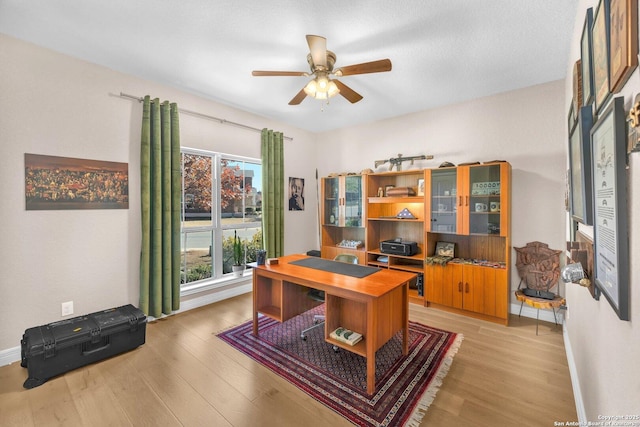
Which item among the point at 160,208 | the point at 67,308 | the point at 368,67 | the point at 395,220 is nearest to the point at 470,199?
the point at 395,220

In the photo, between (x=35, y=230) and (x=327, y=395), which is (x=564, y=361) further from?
(x=35, y=230)

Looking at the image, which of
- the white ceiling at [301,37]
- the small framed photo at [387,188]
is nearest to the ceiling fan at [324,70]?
the white ceiling at [301,37]

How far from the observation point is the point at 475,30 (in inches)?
86.9

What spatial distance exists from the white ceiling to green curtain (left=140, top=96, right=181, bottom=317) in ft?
1.79

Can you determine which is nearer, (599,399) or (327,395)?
(599,399)

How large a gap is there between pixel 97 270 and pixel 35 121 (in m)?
1.52

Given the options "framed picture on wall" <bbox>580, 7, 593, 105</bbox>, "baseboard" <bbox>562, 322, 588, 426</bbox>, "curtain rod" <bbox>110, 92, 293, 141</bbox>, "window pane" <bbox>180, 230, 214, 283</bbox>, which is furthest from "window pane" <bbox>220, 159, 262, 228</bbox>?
"baseboard" <bbox>562, 322, 588, 426</bbox>

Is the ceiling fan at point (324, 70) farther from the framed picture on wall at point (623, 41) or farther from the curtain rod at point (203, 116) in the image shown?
the curtain rod at point (203, 116)

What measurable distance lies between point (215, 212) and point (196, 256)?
68cm

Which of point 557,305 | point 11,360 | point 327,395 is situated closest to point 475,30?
point 557,305

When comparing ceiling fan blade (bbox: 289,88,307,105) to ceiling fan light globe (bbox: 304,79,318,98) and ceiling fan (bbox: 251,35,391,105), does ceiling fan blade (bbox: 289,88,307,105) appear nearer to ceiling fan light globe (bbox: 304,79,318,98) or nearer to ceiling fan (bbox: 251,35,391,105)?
ceiling fan (bbox: 251,35,391,105)

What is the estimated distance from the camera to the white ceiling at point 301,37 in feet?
6.48

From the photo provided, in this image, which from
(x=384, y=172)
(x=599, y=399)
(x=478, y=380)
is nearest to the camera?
(x=599, y=399)

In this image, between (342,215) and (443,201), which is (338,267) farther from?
(342,215)
